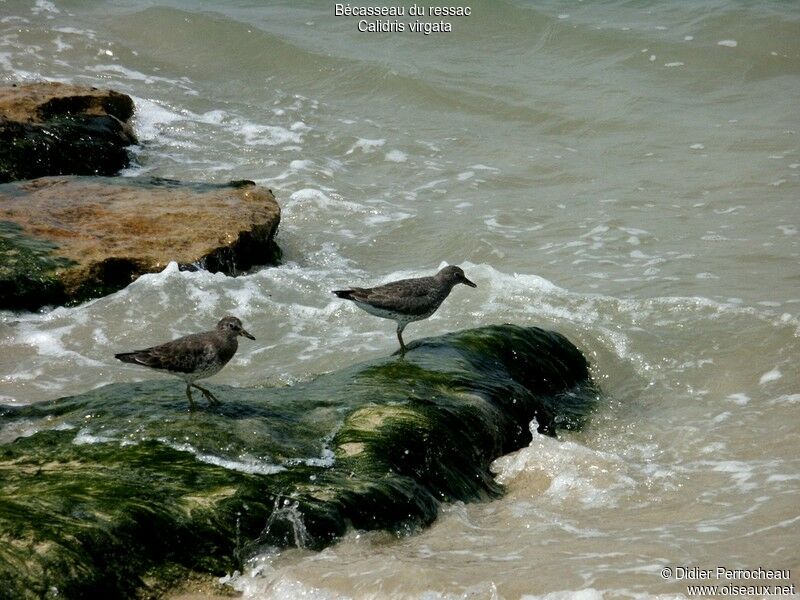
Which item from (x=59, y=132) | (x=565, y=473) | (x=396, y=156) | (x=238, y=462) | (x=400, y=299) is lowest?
(x=565, y=473)

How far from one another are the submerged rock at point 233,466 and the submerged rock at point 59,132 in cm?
586

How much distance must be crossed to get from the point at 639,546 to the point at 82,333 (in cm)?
525

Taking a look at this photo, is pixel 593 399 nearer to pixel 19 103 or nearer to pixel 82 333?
pixel 82 333

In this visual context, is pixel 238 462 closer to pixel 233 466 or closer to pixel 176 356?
pixel 233 466

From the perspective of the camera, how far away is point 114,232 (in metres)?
9.27

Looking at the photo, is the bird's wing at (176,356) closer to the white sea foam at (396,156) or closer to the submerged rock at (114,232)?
the submerged rock at (114,232)

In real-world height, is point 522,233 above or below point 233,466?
below

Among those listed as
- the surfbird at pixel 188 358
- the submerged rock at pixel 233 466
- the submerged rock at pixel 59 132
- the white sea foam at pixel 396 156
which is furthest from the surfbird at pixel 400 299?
the white sea foam at pixel 396 156

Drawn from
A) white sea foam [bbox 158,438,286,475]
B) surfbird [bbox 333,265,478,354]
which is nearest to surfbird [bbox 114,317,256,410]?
white sea foam [bbox 158,438,286,475]

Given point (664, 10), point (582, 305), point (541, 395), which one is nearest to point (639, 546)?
point (541, 395)

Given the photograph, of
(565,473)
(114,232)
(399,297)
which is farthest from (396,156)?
(565,473)

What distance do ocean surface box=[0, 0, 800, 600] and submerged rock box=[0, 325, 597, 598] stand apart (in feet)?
0.76

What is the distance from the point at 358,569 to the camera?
4.63 m

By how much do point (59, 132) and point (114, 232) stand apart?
302 centimetres
